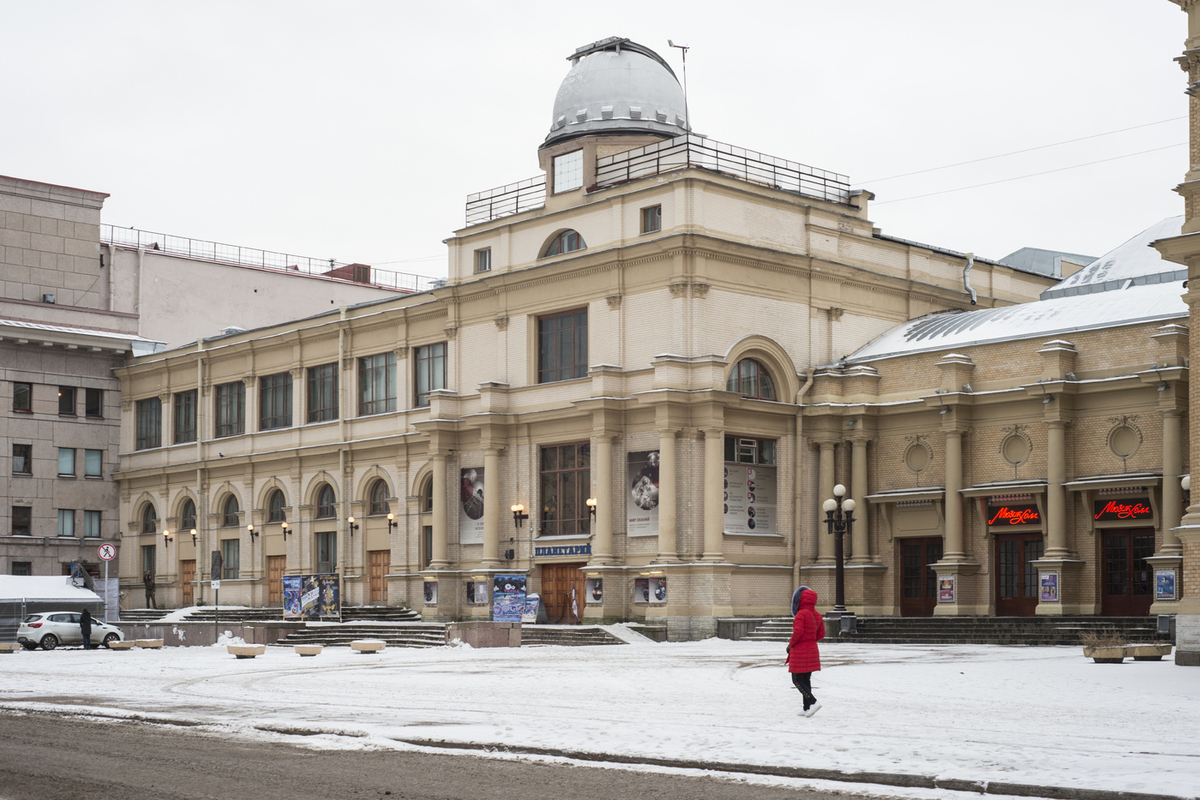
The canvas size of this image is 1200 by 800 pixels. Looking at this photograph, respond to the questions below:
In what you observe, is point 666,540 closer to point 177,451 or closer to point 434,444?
point 434,444

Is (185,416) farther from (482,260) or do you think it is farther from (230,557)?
(482,260)

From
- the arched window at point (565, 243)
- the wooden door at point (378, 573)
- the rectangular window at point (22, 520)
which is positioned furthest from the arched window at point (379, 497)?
the rectangular window at point (22, 520)

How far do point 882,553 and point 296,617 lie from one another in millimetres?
19751

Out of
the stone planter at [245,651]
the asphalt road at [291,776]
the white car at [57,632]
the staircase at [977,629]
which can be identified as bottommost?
the white car at [57,632]

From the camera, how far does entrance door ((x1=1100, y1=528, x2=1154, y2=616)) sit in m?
39.2

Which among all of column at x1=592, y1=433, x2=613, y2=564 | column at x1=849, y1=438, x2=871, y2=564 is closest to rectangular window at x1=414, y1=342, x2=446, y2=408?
column at x1=592, y1=433, x2=613, y2=564

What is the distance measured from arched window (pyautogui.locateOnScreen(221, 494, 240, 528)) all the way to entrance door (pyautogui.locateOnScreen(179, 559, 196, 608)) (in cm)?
252

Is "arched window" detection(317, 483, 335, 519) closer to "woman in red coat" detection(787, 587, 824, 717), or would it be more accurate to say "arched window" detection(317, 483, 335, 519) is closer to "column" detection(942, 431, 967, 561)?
"column" detection(942, 431, 967, 561)

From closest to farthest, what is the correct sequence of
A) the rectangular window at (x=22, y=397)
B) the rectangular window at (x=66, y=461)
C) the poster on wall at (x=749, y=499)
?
1. the poster on wall at (x=749, y=499)
2. the rectangular window at (x=22, y=397)
3. the rectangular window at (x=66, y=461)

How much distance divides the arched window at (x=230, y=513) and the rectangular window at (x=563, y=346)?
1923 cm

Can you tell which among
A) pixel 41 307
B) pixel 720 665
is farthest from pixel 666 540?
pixel 41 307

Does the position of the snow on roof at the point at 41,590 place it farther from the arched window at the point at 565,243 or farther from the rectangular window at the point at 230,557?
the arched window at the point at 565,243

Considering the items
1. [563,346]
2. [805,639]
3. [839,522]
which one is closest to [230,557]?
[563,346]

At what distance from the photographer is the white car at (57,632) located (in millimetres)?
44938
